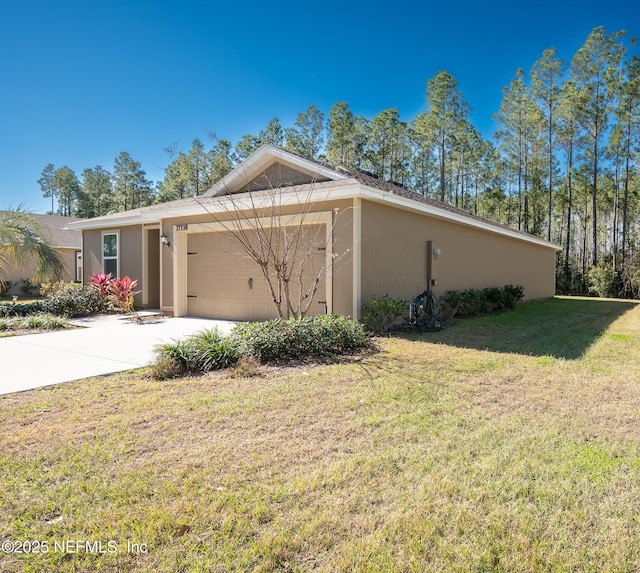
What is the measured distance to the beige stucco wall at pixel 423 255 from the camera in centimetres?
854

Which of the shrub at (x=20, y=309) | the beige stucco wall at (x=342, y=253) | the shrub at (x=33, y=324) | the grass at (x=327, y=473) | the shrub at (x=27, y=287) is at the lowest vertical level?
the grass at (x=327, y=473)

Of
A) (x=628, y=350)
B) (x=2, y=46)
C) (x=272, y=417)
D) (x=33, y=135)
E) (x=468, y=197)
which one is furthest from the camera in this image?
(x=468, y=197)

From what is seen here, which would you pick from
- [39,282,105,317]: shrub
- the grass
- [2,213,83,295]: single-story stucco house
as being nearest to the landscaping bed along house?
[39,282,105,317]: shrub

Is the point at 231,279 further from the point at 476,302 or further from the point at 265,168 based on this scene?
the point at 476,302

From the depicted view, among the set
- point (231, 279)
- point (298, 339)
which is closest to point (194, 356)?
point (298, 339)

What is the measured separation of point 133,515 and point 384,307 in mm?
6049

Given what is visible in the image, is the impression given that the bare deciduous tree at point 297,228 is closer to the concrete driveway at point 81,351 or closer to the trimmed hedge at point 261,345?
the trimmed hedge at point 261,345

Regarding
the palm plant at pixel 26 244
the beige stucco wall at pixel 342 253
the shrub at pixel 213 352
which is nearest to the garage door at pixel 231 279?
the beige stucco wall at pixel 342 253

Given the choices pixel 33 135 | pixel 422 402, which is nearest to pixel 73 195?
pixel 33 135

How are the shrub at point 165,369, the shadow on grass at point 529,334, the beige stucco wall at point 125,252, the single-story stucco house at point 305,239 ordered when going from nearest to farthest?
the shrub at point 165,369 → the shadow on grass at point 529,334 → the single-story stucco house at point 305,239 → the beige stucco wall at point 125,252

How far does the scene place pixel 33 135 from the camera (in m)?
16.6

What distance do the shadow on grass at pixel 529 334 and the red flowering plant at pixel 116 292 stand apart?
7937 millimetres

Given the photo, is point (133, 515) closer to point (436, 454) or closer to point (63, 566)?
point (63, 566)

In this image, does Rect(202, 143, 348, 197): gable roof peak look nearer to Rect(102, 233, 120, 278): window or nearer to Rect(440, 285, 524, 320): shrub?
Rect(440, 285, 524, 320): shrub
